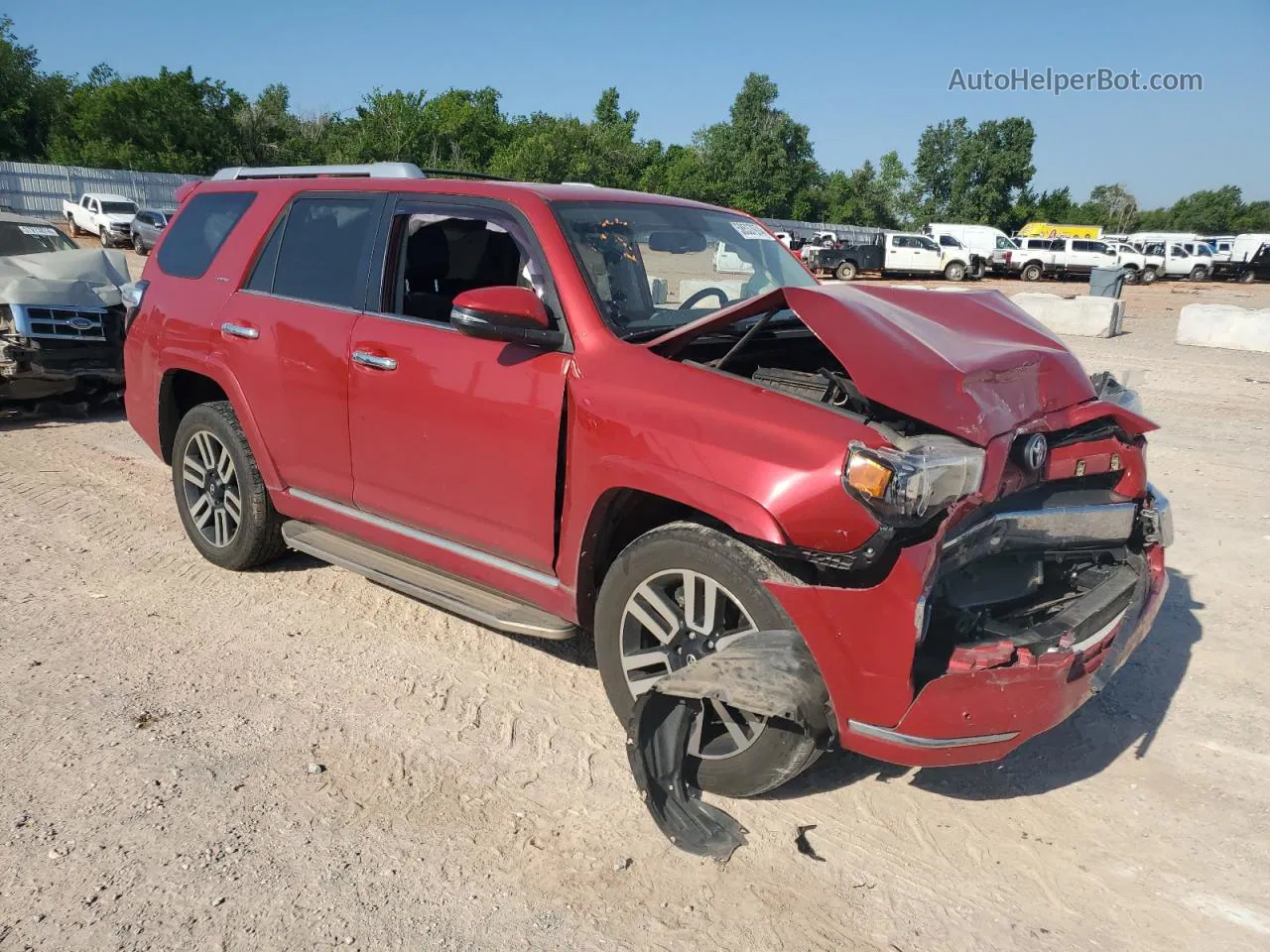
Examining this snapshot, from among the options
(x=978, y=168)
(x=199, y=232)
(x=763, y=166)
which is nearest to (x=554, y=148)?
(x=763, y=166)

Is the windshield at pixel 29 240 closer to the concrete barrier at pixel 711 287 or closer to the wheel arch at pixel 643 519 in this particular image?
the concrete barrier at pixel 711 287

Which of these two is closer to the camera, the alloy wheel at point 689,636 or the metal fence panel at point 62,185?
the alloy wheel at point 689,636

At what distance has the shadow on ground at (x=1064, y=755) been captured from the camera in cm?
336

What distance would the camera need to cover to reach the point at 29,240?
9.27 metres

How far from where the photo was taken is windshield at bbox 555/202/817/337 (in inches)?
144

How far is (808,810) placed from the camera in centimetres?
319

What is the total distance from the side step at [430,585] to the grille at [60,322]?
5.03 m

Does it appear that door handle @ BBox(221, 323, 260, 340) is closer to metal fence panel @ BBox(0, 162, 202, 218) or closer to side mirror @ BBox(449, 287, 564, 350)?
A: side mirror @ BBox(449, 287, 564, 350)

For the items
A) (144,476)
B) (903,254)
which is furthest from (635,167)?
(144,476)

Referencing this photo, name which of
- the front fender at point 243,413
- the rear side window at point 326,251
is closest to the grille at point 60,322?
the front fender at point 243,413

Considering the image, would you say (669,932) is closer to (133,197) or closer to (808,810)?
(808,810)

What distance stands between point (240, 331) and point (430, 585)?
170 cm

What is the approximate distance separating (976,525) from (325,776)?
2294 millimetres

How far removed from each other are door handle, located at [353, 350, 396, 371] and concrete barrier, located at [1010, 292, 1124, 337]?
15.4 m
